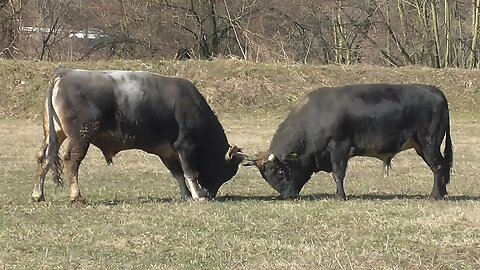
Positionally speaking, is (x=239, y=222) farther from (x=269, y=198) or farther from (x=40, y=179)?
(x=40, y=179)

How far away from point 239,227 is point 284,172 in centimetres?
400

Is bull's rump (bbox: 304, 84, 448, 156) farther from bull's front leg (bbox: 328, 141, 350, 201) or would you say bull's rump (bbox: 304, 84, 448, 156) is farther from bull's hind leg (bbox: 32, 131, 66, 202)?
bull's hind leg (bbox: 32, 131, 66, 202)

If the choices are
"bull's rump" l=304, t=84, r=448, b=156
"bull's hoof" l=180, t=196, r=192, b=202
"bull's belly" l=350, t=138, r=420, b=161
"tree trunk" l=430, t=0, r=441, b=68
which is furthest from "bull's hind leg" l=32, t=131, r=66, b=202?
"tree trunk" l=430, t=0, r=441, b=68

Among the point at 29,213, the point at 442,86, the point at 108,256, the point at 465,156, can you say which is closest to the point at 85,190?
the point at 29,213

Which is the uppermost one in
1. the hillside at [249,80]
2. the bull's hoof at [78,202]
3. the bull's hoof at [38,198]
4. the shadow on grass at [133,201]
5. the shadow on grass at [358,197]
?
the bull's hoof at [78,202]

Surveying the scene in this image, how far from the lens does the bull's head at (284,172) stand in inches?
527

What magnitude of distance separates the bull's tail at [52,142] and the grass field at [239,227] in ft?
1.42

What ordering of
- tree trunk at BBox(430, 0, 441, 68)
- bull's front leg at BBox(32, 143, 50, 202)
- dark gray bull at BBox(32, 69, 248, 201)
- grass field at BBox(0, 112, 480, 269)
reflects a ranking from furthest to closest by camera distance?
tree trunk at BBox(430, 0, 441, 68), bull's front leg at BBox(32, 143, 50, 202), dark gray bull at BBox(32, 69, 248, 201), grass field at BBox(0, 112, 480, 269)

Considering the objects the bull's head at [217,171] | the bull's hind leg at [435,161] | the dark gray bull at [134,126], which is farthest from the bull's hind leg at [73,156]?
the bull's hind leg at [435,161]

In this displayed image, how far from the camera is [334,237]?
29.0 ft

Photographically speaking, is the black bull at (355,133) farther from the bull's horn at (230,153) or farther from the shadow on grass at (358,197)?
the bull's horn at (230,153)

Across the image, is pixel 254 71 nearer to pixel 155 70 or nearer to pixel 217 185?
pixel 155 70

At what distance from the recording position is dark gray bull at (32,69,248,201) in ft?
38.3

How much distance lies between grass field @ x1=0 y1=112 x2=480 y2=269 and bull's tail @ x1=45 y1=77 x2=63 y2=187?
432mm
